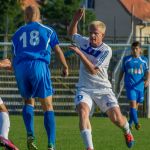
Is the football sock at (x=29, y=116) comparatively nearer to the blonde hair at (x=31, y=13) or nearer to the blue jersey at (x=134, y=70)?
the blonde hair at (x=31, y=13)

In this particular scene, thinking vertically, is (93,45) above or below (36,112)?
above

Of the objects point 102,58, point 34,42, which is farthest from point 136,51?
point 34,42

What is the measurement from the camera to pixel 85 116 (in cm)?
1111

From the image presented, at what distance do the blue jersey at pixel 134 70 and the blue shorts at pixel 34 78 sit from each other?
846cm

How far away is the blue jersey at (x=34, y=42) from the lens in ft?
37.1

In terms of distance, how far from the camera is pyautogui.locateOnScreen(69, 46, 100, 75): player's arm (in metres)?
10.9

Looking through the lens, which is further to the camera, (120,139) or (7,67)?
(120,139)

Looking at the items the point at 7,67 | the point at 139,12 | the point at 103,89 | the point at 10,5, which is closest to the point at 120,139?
the point at 103,89

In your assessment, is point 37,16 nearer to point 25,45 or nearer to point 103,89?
point 25,45

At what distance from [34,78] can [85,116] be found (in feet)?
3.03

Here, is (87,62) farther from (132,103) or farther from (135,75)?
(135,75)

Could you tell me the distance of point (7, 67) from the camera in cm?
1115

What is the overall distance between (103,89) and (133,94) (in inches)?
314

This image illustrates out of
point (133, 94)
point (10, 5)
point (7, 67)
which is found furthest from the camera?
point (10, 5)
